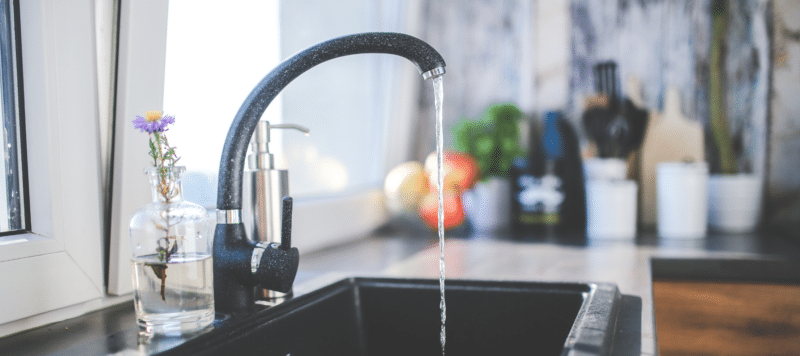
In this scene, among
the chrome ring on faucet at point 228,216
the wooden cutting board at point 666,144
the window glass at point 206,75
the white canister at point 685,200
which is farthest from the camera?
the wooden cutting board at point 666,144

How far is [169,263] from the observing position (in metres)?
0.55

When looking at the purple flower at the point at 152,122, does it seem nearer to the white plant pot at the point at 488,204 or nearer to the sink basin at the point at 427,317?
the sink basin at the point at 427,317

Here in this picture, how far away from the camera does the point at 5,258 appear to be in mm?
589

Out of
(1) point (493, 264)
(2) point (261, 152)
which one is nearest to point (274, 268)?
(2) point (261, 152)

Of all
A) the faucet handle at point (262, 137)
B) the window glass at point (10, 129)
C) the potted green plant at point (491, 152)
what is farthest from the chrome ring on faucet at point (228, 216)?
the potted green plant at point (491, 152)

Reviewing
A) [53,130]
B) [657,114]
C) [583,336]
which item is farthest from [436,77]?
[657,114]

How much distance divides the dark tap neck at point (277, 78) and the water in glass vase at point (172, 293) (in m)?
0.10

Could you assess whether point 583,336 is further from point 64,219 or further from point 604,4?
point 604,4

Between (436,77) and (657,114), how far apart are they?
1218 mm

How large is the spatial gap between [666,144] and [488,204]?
0.53m

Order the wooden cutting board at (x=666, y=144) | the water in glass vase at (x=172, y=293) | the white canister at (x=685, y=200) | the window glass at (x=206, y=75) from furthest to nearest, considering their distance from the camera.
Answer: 1. the wooden cutting board at (x=666, y=144)
2. the white canister at (x=685, y=200)
3. the window glass at (x=206, y=75)
4. the water in glass vase at (x=172, y=293)

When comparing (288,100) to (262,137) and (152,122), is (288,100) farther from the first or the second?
(152,122)

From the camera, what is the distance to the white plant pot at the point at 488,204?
168 centimetres

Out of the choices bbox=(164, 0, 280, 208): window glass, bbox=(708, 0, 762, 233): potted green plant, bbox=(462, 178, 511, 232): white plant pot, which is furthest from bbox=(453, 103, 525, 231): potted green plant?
bbox=(164, 0, 280, 208): window glass
